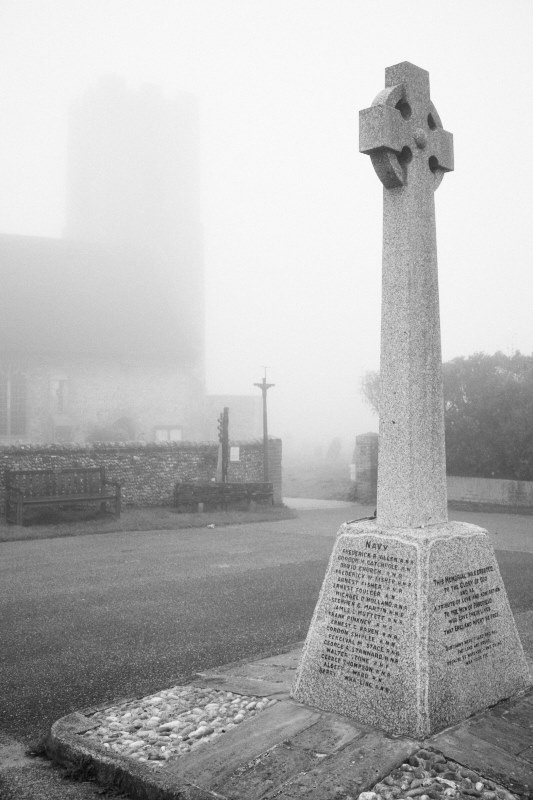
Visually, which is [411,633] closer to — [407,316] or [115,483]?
[407,316]

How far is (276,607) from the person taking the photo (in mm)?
7855

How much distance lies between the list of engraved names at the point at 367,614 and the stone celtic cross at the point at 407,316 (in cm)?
27

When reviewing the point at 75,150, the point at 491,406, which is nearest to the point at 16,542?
→ the point at 491,406

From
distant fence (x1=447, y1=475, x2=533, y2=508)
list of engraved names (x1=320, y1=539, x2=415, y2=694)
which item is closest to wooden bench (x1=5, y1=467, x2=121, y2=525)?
distant fence (x1=447, y1=475, x2=533, y2=508)

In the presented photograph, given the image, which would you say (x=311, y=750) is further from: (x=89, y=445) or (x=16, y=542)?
(x=89, y=445)

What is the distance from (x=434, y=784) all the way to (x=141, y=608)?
5.04 meters

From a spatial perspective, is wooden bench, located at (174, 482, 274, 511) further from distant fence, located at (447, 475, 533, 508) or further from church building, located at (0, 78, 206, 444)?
church building, located at (0, 78, 206, 444)

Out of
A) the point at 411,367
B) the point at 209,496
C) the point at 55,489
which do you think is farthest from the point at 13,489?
the point at 411,367

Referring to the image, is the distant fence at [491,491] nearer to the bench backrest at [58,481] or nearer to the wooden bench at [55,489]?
the wooden bench at [55,489]

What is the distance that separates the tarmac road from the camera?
5344mm

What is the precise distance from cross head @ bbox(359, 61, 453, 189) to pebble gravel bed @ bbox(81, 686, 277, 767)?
3.29m

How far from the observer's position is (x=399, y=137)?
14.6 feet

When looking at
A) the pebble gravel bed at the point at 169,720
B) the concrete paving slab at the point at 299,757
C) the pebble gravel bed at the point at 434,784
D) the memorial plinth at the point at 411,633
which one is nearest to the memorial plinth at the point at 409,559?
the memorial plinth at the point at 411,633

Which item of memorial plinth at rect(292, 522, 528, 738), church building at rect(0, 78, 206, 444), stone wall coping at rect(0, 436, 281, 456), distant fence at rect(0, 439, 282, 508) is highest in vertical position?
church building at rect(0, 78, 206, 444)
